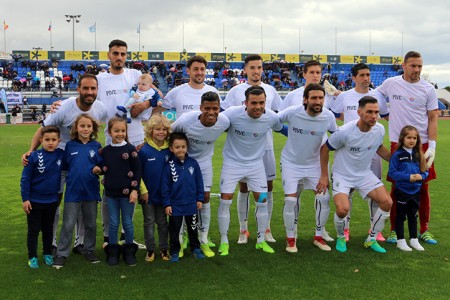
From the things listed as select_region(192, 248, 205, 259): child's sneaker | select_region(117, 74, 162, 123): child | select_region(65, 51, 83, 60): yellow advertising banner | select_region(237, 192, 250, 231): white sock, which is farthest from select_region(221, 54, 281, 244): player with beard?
select_region(65, 51, 83, 60): yellow advertising banner

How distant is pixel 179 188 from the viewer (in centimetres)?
512

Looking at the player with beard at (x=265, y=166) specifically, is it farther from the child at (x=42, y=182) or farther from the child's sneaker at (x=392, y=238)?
the child at (x=42, y=182)

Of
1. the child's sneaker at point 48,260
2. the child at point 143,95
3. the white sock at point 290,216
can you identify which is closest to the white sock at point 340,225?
the white sock at point 290,216

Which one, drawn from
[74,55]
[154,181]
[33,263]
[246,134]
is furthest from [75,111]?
[74,55]

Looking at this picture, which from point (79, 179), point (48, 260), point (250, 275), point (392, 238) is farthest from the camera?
point (392, 238)

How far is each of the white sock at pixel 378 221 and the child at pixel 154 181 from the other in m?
2.52

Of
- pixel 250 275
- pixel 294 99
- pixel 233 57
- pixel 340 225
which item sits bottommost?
pixel 250 275

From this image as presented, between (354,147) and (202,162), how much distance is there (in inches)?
72.9

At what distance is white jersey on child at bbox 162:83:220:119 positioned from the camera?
5754 mm

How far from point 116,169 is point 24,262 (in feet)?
4.89

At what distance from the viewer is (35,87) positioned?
1576 inches

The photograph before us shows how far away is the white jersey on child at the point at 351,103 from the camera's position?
19.8 ft

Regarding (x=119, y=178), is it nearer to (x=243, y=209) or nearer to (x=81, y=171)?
(x=81, y=171)

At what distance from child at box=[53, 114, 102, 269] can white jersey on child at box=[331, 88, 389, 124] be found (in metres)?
3.25
